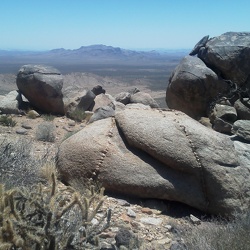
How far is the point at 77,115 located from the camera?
41.3 ft

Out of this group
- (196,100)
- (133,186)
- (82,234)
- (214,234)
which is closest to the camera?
(82,234)

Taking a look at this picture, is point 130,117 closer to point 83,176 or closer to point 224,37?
point 83,176

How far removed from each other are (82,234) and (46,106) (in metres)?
9.63

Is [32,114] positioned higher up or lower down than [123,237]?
lower down

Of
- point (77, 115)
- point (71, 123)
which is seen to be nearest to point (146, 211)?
point (71, 123)

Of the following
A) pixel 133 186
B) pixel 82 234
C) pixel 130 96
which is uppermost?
pixel 82 234

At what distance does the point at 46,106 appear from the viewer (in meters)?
12.8

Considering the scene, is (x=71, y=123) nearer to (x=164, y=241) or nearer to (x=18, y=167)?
(x=18, y=167)

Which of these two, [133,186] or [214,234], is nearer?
[214,234]

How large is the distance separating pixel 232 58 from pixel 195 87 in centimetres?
141

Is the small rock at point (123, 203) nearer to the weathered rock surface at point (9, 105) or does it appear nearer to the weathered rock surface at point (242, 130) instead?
the weathered rock surface at point (242, 130)

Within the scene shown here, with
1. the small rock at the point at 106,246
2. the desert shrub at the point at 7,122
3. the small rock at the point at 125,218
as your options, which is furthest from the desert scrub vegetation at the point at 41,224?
the desert shrub at the point at 7,122

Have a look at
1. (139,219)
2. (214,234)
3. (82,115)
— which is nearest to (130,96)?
(82,115)

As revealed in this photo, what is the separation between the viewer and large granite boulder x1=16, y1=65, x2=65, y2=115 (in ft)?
41.7
